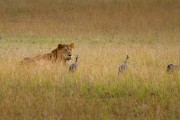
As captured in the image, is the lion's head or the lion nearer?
the lion

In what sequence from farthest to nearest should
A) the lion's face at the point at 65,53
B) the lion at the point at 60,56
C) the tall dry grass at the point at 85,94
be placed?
1. the lion's face at the point at 65,53
2. the lion at the point at 60,56
3. the tall dry grass at the point at 85,94

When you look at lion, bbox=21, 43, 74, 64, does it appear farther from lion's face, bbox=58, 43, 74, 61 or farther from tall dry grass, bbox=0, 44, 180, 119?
tall dry grass, bbox=0, 44, 180, 119

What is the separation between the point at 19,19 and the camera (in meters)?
34.0

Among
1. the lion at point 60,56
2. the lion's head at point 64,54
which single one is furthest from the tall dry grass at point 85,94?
the lion's head at point 64,54

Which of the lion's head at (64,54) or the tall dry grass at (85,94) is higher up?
the lion's head at (64,54)

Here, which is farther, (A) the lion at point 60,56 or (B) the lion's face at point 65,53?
(B) the lion's face at point 65,53

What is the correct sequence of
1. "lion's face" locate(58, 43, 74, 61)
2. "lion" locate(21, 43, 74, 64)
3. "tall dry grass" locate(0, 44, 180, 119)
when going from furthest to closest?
"lion's face" locate(58, 43, 74, 61)
"lion" locate(21, 43, 74, 64)
"tall dry grass" locate(0, 44, 180, 119)

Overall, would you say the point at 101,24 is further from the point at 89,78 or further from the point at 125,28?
the point at 89,78

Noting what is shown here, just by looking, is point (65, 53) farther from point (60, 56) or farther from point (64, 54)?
point (60, 56)

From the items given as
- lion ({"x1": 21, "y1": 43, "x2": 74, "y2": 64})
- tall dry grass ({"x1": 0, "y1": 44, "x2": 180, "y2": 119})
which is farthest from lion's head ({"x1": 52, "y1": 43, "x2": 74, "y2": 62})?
tall dry grass ({"x1": 0, "y1": 44, "x2": 180, "y2": 119})

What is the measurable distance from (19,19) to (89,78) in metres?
25.2

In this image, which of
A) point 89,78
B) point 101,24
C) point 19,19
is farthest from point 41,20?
point 89,78

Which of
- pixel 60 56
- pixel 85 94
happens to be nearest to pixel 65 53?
pixel 60 56

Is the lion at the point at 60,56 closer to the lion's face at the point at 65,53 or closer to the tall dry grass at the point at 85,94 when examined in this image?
the lion's face at the point at 65,53
